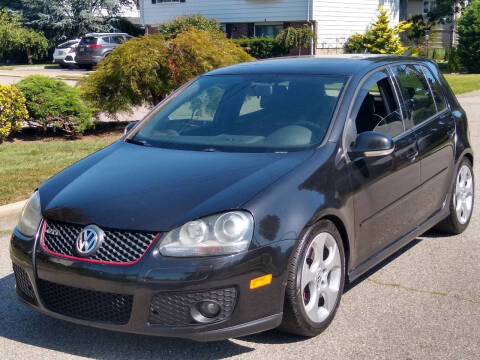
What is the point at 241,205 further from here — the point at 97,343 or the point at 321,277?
the point at 97,343

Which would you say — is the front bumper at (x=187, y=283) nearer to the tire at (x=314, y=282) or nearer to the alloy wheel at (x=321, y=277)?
the tire at (x=314, y=282)

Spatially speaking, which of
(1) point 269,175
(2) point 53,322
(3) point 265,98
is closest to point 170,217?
(1) point 269,175

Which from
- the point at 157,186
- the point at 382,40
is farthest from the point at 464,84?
the point at 157,186

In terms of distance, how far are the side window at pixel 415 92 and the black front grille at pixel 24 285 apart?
3137mm

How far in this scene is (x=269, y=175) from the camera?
4051mm

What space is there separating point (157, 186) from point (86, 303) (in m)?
0.78

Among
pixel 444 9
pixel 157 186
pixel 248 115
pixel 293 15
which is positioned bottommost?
pixel 157 186

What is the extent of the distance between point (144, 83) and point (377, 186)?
8.47 metres

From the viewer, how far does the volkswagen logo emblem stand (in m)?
3.70

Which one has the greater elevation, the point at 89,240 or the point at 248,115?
the point at 248,115

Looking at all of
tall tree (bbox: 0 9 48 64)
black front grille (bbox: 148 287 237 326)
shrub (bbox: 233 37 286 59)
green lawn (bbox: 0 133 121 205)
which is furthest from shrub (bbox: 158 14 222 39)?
black front grille (bbox: 148 287 237 326)

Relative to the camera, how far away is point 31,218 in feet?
13.7

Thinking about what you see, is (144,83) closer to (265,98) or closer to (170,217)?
(265,98)

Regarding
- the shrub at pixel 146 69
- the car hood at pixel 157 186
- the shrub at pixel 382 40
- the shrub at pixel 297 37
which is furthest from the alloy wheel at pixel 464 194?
the shrub at pixel 297 37
